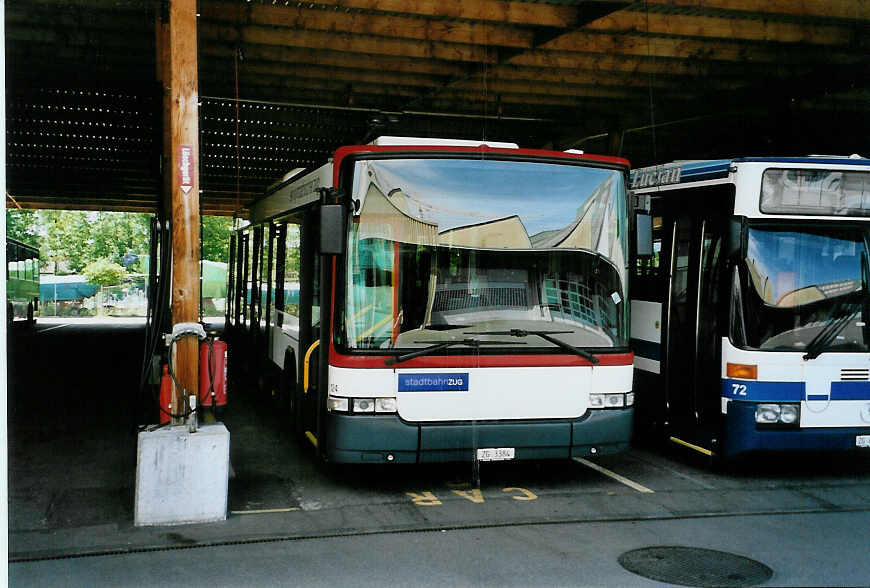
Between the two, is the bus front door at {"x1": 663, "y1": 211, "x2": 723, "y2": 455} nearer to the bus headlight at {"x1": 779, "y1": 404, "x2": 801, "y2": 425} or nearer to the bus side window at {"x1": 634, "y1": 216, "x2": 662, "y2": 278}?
the bus side window at {"x1": 634, "y1": 216, "x2": 662, "y2": 278}

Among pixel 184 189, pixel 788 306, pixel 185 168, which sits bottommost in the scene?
pixel 788 306

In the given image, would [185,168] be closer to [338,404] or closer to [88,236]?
[338,404]

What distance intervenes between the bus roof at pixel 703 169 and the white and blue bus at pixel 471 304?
1.22 m

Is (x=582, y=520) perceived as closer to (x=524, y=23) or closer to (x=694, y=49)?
(x=524, y=23)

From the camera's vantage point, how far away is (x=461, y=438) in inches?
325

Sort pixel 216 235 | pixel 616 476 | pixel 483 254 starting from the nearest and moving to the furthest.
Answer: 1. pixel 483 254
2. pixel 616 476
3. pixel 216 235

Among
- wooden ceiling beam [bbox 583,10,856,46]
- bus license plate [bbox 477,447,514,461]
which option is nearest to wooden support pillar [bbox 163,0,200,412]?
bus license plate [bbox 477,447,514,461]

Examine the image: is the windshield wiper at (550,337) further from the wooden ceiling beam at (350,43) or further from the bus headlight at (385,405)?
the wooden ceiling beam at (350,43)

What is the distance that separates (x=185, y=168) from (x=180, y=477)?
253 centimetres

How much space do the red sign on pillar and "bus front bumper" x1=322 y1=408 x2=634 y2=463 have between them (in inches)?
90.0

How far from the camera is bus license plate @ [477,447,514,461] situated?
8328mm

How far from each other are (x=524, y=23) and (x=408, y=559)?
8.66 metres

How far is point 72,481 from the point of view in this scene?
906cm

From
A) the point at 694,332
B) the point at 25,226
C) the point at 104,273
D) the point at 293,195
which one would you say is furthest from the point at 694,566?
the point at 25,226
